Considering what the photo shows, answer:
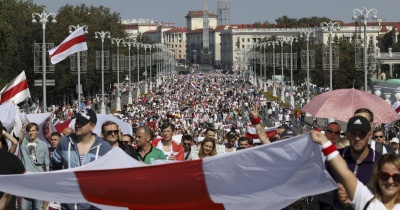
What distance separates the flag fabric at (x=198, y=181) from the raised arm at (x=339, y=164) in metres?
0.30

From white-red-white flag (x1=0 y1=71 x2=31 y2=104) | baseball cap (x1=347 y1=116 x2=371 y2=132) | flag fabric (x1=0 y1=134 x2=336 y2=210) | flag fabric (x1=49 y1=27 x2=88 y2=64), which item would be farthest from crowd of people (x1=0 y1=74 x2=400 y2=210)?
flag fabric (x1=49 y1=27 x2=88 y2=64)

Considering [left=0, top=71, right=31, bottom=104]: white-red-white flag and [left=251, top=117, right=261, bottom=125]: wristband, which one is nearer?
[left=251, top=117, right=261, bottom=125]: wristband


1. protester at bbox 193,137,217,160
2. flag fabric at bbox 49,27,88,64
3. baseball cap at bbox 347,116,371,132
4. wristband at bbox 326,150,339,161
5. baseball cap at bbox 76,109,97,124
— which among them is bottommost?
protester at bbox 193,137,217,160

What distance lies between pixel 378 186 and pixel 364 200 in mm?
105

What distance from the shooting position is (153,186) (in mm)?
7551

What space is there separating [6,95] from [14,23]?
60458mm

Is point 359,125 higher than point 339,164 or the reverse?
higher

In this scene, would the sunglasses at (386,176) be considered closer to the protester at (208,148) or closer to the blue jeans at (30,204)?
the protester at (208,148)

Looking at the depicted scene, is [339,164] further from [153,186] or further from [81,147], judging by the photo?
[81,147]

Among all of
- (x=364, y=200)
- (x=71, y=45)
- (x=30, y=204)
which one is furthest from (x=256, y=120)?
(x=71, y=45)

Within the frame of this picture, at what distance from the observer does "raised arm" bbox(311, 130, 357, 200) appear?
250 inches

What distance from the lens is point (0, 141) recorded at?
948 centimetres

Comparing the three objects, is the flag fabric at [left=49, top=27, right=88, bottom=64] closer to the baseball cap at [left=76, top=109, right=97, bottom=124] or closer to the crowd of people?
the crowd of people

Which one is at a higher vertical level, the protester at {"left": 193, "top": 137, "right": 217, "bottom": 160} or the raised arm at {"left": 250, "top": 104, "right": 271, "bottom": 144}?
the raised arm at {"left": 250, "top": 104, "right": 271, "bottom": 144}
